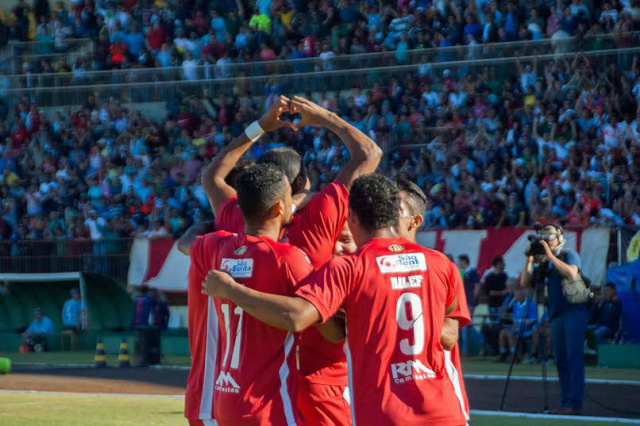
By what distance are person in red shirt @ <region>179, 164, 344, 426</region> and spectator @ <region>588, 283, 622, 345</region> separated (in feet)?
40.7

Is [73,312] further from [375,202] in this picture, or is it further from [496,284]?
[375,202]

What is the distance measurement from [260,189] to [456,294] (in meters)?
1.03

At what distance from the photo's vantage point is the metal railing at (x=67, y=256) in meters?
21.5

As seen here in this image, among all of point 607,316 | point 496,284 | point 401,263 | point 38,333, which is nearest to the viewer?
point 401,263

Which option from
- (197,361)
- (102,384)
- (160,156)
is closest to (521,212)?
(102,384)

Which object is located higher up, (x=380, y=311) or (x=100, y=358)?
(x=380, y=311)

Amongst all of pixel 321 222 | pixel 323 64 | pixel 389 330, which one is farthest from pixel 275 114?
pixel 323 64

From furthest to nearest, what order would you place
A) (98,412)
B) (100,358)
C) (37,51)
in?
(37,51)
(100,358)
(98,412)

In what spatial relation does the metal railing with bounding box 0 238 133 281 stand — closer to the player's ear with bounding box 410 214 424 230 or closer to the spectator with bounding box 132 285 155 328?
the spectator with bounding box 132 285 155 328

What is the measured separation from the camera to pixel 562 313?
11.2 metres

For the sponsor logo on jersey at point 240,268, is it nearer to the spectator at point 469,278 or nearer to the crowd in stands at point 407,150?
the spectator at point 469,278

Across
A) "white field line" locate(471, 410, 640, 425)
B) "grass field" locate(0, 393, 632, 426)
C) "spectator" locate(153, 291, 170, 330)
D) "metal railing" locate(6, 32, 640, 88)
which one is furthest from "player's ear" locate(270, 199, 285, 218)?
"metal railing" locate(6, 32, 640, 88)

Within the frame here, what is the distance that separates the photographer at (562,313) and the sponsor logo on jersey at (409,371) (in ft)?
21.6

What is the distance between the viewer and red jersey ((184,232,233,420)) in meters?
5.04
